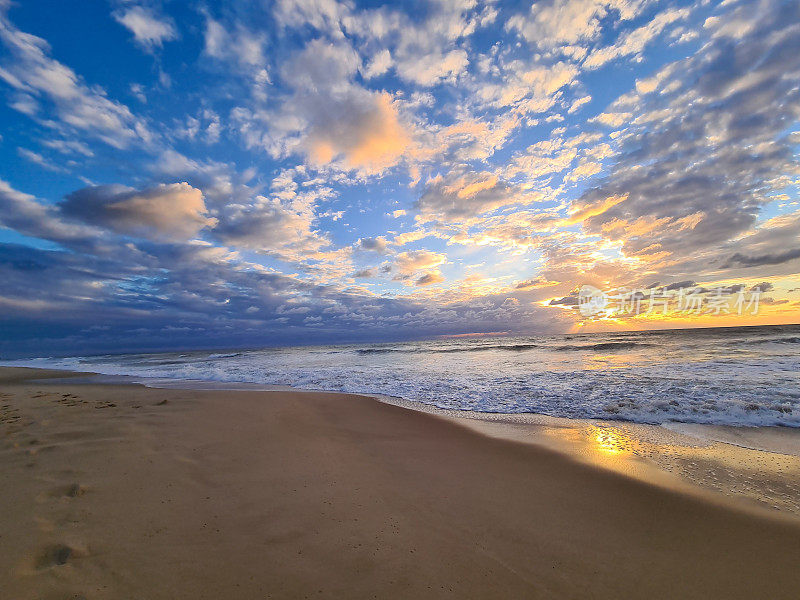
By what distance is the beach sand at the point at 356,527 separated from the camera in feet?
8.91

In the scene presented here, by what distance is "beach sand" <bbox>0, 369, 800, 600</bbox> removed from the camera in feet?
8.91

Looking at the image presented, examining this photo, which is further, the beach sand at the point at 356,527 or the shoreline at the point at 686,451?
the shoreline at the point at 686,451

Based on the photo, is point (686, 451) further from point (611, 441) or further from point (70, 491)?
point (70, 491)

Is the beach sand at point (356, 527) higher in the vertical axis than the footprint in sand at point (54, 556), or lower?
lower

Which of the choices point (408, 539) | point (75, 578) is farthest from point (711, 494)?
point (75, 578)

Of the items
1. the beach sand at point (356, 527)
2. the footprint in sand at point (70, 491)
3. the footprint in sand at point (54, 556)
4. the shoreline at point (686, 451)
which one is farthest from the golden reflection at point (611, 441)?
the footprint in sand at point (70, 491)

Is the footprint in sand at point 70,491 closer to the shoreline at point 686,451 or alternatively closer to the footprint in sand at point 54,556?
the footprint in sand at point 54,556

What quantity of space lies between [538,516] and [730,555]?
1773mm

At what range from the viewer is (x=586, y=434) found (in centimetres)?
721

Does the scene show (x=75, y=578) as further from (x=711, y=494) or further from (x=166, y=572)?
(x=711, y=494)

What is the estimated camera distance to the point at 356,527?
3.51 meters

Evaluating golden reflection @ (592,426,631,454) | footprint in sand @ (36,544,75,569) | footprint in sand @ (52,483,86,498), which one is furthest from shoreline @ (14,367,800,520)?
footprint in sand @ (52,483,86,498)

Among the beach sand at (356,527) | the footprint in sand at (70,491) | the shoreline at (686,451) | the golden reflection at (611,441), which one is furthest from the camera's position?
the golden reflection at (611,441)

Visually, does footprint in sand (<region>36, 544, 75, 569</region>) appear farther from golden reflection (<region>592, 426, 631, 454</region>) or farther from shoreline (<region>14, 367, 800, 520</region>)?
golden reflection (<region>592, 426, 631, 454</region>)
